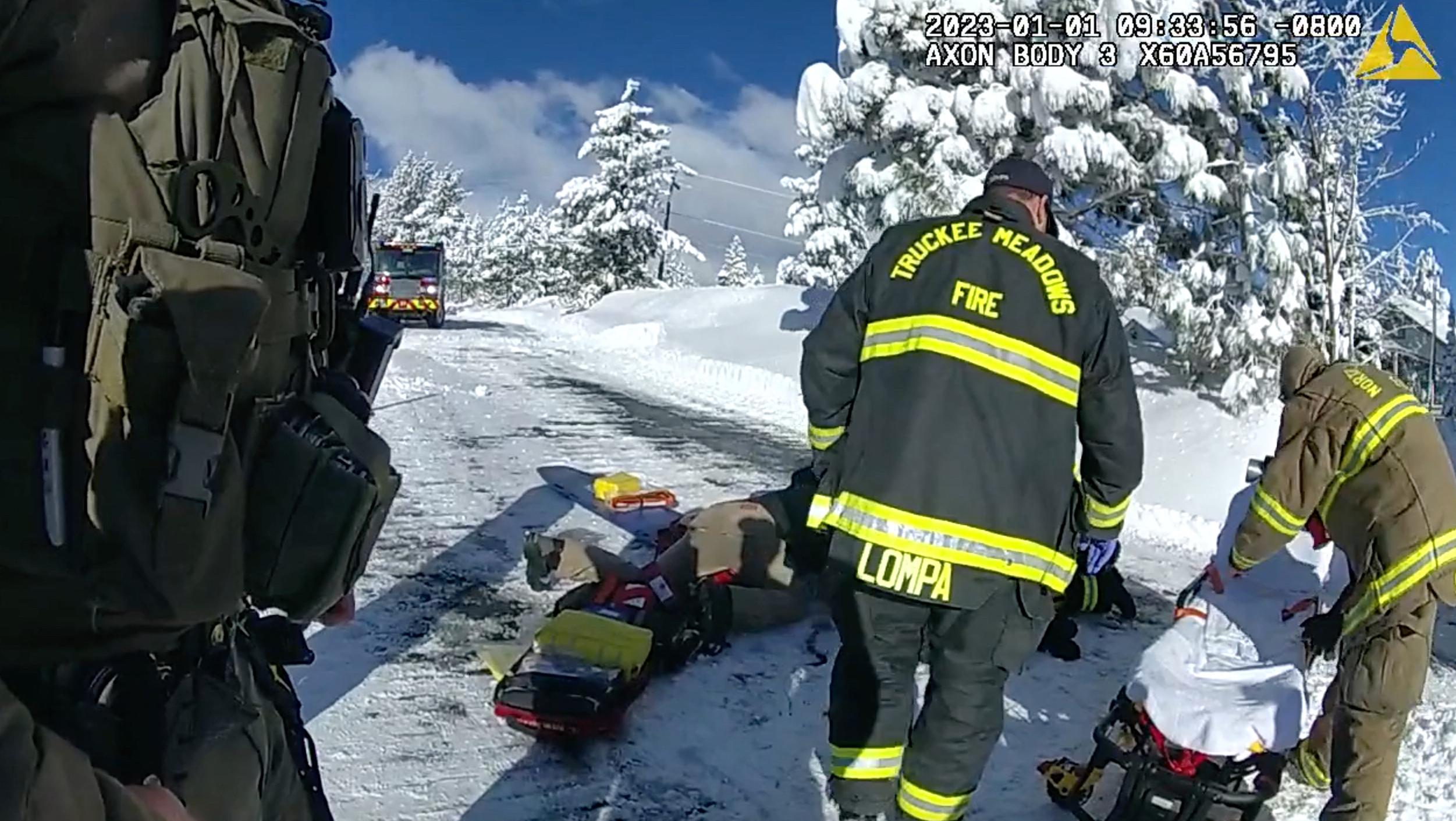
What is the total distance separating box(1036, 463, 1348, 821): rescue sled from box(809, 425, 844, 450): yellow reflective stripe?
136 cm

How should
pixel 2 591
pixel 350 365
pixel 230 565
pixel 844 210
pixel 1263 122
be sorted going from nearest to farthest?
pixel 2 591 → pixel 230 565 → pixel 350 365 → pixel 1263 122 → pixel 844 210

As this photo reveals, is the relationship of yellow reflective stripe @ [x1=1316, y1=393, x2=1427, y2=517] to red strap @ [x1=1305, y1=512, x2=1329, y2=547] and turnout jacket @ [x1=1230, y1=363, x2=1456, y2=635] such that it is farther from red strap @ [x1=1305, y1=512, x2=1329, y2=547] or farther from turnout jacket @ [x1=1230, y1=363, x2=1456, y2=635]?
red strap @ [x1=1305, y1=512, x2=1329, y2=547]

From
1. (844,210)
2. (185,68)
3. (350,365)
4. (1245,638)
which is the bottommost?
(1245,638)

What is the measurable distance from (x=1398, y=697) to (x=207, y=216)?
3.76 meters

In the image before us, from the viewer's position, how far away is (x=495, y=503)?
25.0ft

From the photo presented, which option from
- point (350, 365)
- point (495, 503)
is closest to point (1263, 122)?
point (495, 503)

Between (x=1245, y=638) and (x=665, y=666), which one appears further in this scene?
(x=665, y=666)

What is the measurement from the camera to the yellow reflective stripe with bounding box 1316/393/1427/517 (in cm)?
363

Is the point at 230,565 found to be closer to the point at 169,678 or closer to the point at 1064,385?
the point at 169,678

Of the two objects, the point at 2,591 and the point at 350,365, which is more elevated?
the point at 350,365

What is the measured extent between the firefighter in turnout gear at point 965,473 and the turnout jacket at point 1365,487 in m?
0.96

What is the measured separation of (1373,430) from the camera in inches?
143

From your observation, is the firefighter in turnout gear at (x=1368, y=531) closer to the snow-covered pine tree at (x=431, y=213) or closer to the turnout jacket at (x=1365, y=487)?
the turnout jacket at (x=1365, y=487)

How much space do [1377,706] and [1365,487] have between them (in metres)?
0.72
